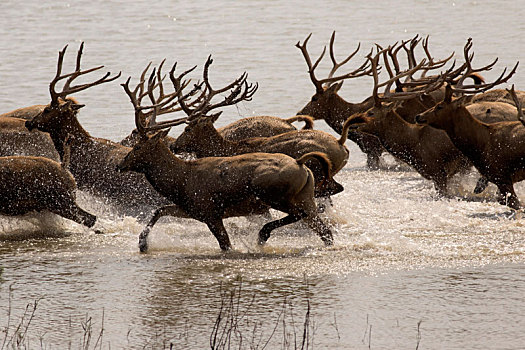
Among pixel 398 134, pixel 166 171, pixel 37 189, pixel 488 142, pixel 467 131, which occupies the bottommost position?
pixel 37 189

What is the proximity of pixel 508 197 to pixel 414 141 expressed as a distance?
1.83m

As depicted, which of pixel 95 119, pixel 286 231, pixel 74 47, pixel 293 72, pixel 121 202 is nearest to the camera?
pixel 286 231

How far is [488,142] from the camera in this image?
36.9 ft

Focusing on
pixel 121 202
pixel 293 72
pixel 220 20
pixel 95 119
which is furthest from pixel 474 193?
pixel 220 20

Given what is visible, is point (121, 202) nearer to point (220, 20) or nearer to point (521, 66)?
point (521, 66)

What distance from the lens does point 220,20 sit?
30281 mm

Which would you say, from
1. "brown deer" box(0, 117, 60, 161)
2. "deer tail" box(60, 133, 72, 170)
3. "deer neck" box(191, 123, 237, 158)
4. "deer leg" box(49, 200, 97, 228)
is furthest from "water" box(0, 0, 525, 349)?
"brown deer" box(0, 117, 60, 161)

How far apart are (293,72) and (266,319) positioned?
1569 cm

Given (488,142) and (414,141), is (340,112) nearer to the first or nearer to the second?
(414,141)

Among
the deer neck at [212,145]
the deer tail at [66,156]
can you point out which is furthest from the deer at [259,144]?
the deer tail at [66,156]

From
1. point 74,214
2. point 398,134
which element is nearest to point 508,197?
point 398,134

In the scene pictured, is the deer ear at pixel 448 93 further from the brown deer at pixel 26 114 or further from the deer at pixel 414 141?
the brown deer at pixel 26 114

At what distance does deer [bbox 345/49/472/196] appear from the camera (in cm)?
1234

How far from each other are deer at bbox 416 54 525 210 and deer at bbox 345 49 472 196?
0.86 meters
